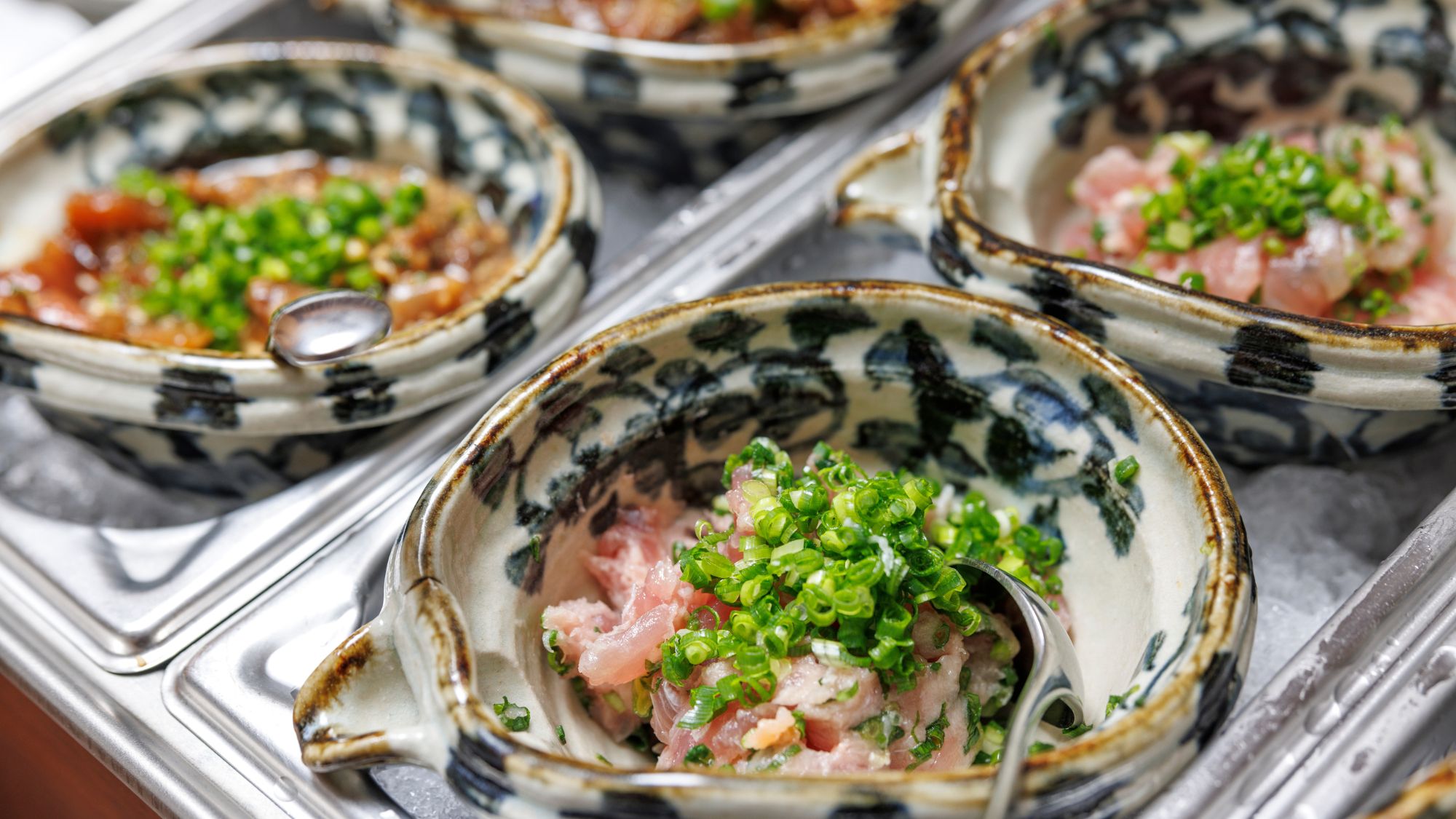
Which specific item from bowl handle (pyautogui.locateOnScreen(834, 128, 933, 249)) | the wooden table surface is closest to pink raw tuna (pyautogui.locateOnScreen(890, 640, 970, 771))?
bowl handle (pyautogui.locateOnScreen(834, 128, 933, 249))

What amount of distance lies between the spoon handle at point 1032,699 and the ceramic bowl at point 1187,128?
17.1 inches

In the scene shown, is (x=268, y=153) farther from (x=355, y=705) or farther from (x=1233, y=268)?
(x=1233, y=268)

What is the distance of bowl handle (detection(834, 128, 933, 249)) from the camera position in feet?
5.94

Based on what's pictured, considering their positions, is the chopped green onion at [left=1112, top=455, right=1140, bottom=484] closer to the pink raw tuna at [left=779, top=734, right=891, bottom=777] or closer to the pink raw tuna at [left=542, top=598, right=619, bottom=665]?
the pink raw tuna at [left=779, top=734, right=891, bottom=777]

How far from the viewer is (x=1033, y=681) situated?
1.18 metres

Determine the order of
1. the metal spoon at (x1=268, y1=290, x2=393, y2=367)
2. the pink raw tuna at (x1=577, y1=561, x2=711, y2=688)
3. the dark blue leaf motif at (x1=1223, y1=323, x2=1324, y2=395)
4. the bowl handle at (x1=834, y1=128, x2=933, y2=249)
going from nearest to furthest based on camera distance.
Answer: the pink raw tuna at (x1=577, y1=561, x2=711, y2=688) < the dark blue leaf motif at (x1=1223, y1=323, x2=1324, y2=395) < the metal spoon at (x1=268, y1=290, x2=393, y2=367) < the bowl handle at (x1=834, y1=128, x2=933, y2=249)

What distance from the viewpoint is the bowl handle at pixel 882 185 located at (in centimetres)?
181

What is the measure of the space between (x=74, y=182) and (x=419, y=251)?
0.72 meters

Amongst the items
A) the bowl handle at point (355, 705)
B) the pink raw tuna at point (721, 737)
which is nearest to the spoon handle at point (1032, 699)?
the pink raw tuna at point (721, 737)

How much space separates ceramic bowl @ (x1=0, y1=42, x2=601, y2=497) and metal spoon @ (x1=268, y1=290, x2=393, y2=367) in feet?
0.09

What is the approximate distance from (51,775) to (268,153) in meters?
1.27

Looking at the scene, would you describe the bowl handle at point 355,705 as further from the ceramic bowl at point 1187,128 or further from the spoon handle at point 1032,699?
the ceramic bowl at point 1187,128

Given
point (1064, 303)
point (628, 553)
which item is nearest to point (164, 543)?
point (628, 553)

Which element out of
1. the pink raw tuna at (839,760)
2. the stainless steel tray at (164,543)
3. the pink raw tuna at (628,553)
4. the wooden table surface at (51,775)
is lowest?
the wooden table surface at (51,775)
